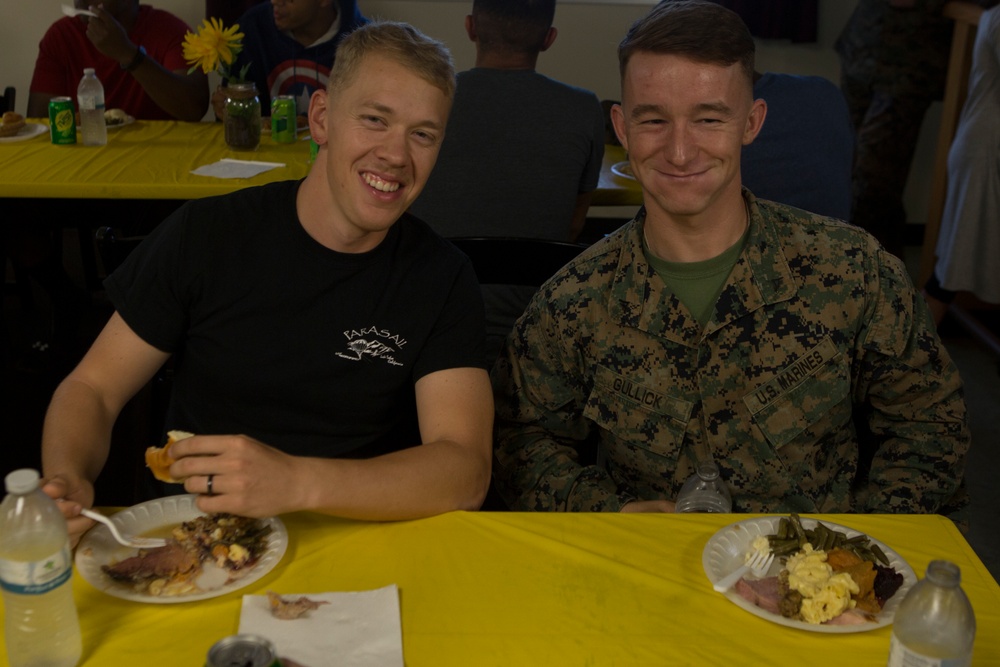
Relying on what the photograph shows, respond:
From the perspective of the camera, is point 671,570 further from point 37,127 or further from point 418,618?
point 37,127

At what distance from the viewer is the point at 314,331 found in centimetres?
172

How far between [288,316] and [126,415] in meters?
1.83

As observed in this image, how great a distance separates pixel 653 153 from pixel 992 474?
85.8 inches

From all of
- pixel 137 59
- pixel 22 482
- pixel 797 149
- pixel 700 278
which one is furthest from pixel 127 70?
pixel 22 482

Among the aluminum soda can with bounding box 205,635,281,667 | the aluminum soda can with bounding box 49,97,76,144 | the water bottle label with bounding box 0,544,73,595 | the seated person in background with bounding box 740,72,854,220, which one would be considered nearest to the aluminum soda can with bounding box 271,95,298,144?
the aluminum soda can with bounding box 49,97,76,144

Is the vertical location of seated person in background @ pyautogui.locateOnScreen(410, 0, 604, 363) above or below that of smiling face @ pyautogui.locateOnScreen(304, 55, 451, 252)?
below

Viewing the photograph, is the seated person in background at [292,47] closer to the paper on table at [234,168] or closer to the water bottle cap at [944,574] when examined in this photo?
the paper on table at [234,168]

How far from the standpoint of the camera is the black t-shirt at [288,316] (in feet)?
5.65

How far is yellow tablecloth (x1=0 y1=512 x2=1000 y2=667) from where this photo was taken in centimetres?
121

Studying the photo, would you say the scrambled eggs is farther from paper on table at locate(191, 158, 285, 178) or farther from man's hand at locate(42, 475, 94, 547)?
paper on table at locate(191, 158, 285, 178)

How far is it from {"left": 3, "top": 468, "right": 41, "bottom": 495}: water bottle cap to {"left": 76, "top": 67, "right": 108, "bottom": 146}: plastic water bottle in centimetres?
259

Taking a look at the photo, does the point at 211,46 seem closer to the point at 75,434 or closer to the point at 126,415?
the point at 126,415

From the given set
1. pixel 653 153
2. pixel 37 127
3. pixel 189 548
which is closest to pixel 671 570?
pixel 189 548

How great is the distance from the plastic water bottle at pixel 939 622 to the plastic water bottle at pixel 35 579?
900 mm
